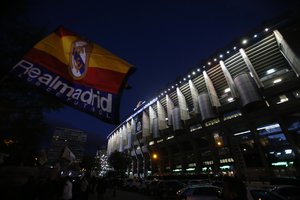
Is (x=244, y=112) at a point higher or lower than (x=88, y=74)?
higher

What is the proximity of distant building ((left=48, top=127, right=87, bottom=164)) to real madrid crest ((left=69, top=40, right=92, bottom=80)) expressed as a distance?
134347mm

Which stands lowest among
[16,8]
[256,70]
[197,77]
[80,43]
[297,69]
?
[80,43]

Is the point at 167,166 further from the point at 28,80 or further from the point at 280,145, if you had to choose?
the point at 28,80

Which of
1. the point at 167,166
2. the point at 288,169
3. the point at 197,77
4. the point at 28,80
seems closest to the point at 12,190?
the point at 28,80

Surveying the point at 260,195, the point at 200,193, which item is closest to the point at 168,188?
the point at 200,193

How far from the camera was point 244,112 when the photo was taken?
31.1 meters

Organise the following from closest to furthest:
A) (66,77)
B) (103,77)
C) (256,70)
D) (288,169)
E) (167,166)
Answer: (66,77) → (103,77) → (288,169) → (256,70) → (167,166)

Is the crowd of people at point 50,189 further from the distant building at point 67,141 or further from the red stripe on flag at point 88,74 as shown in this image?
the distant building at point 67,141

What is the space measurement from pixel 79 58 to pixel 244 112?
33.7 metres

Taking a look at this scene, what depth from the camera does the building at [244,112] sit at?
26.8m

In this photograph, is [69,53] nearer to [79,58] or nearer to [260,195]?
[79,58]

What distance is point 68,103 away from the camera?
3037 millimetres

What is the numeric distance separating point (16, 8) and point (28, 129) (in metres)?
7.63

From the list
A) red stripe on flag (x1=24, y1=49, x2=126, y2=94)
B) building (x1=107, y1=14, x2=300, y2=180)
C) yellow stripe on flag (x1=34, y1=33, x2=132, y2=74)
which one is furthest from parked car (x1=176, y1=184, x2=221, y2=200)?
building (x1=107, y1=14, x2=300, y2=180)
